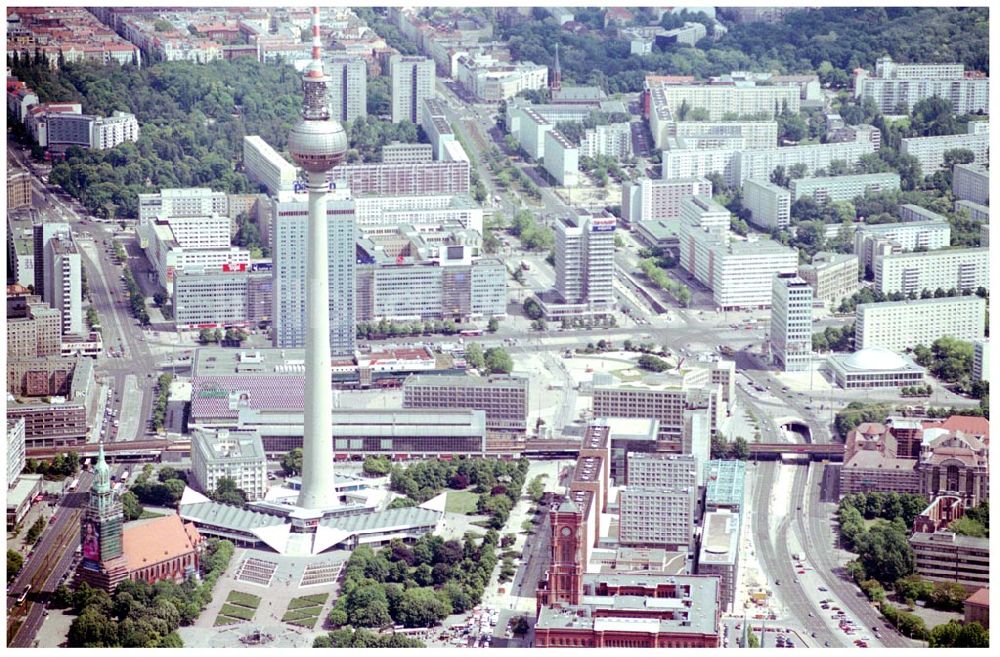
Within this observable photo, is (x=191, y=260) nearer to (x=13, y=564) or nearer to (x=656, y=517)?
(x=13, y=564)

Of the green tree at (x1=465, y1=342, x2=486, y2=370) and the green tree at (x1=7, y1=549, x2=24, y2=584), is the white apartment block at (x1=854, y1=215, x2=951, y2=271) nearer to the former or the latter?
the green tree at (x1=465, y1=342, x2=486, y2=370)

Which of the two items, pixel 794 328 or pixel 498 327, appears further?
pixel 498 327

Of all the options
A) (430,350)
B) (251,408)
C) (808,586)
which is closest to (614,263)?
(430,350)

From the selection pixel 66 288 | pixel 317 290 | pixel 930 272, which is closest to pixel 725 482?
pixel 317 290

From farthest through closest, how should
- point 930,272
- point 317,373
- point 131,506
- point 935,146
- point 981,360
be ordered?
point 935,146, point 930,272, point 981,360, point 317,373, point 131,506

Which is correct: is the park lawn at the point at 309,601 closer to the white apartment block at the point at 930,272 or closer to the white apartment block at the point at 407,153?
the white apartment block at the point at 930,272

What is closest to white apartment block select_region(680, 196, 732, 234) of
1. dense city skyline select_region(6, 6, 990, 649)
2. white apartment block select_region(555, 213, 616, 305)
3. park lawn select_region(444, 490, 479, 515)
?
dense city skyline select_region(6, 6, 990, 649)

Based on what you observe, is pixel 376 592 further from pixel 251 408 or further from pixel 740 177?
pixel 740 177
